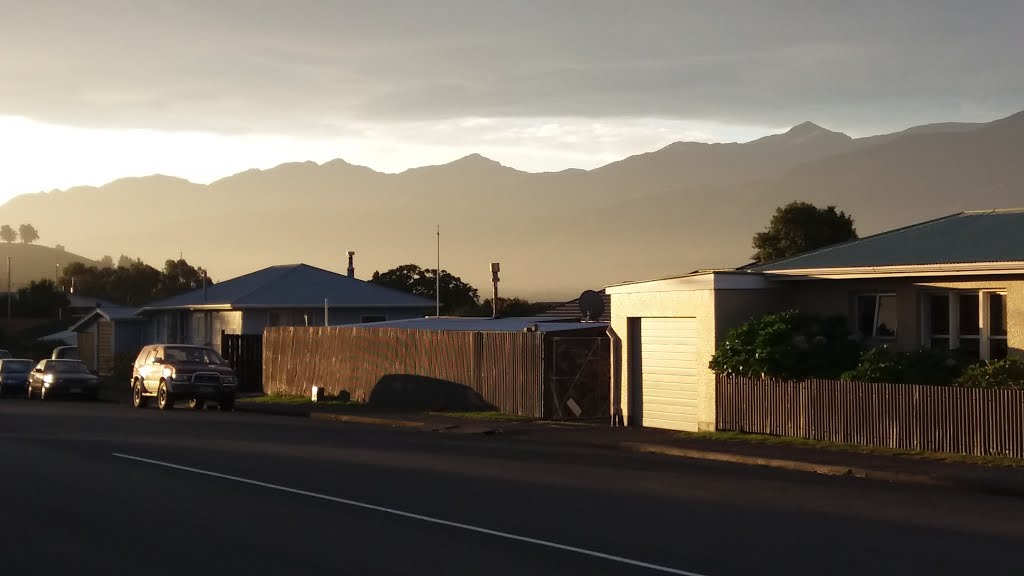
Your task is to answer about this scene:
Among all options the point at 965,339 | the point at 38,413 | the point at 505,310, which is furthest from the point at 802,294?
the point at 505,310

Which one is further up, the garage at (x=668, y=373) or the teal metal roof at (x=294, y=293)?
the teal metal roof at (x=294, y=293)

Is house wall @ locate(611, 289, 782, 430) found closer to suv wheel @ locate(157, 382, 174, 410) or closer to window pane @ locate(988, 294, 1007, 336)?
window pane @ locate(988, 294, 1007, 336)

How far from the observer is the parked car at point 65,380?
138ft

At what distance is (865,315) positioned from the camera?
2317 centimetres

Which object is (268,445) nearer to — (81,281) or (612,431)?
(612,431)

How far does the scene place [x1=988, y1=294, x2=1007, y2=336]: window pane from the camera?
20.9 m

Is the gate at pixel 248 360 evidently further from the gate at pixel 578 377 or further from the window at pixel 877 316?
the window at pixel 877 316

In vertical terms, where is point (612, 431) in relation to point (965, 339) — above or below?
below

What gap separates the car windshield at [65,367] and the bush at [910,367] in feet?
98.8

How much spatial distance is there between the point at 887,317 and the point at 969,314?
5.40 feet

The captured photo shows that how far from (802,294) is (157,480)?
43.2 ft

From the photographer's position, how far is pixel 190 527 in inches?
494

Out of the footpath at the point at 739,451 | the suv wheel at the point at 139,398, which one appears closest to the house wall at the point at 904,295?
the footpath at the point at 739,451

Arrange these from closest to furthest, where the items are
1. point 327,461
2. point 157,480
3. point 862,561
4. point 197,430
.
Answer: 1. point 862,561
2. point 157,480
3. point 327,461
4. point 197,430
